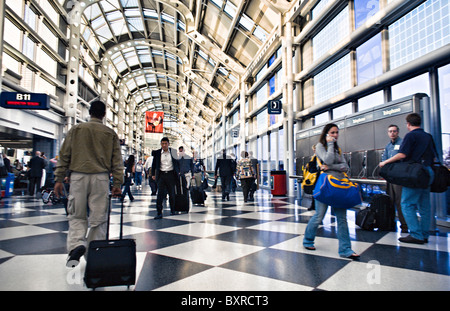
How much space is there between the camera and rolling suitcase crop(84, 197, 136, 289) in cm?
181

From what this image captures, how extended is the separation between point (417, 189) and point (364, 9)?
5.50 metres

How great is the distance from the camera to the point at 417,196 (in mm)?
3398

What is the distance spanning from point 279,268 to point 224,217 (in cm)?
296

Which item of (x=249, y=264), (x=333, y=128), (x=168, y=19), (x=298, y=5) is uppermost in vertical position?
(x=168, y=19)

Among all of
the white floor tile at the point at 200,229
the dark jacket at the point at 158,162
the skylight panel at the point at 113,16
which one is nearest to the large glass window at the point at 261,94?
the dark jacket at the point at 158,162

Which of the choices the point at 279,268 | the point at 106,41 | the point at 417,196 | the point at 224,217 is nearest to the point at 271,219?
the point at 224,217

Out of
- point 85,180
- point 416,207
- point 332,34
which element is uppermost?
point 332,34

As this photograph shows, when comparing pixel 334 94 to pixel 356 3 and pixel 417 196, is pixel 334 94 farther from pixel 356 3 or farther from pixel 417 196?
pixel 417 196

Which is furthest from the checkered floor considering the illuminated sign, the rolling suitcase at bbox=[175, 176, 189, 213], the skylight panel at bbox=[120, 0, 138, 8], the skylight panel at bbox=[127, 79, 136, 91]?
the skylight panel at bbox=[127, 79, 136, 91]

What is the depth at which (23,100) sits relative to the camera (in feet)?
30.8

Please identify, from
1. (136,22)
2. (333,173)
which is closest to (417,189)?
(333,173)

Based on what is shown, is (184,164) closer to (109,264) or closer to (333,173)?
(333,173)

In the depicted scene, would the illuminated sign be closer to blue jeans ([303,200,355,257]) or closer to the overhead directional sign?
the overhead directional sign

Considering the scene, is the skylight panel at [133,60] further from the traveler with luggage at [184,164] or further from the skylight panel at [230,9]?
the traveler with luggage at [184,164]
